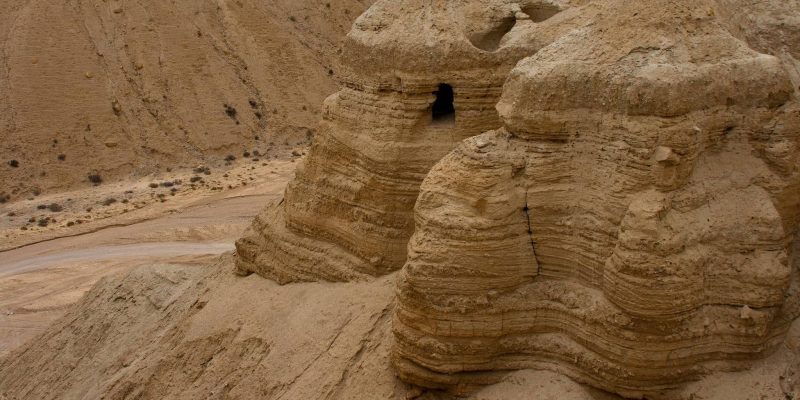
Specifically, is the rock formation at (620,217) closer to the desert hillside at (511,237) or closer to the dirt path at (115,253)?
the desert hillside at (511,237)

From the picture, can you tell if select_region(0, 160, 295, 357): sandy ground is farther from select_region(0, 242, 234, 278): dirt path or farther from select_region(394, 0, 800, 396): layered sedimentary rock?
select_region(394, 0, 800, 396): layered sedimentary rock

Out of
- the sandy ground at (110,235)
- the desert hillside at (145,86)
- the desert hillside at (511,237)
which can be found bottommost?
the sandy ground at (110,235)

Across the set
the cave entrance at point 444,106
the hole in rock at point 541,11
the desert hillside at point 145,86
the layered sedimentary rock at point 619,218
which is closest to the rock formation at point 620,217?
the layered sedimentary rock at point 619,218

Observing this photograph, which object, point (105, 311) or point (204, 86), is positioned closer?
point (105, 311)

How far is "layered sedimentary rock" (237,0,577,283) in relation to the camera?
13.0m

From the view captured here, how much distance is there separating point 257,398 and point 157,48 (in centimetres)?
3655

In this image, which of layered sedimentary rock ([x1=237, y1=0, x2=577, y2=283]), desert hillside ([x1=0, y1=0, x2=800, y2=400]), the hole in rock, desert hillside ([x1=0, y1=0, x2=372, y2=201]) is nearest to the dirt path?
desert hillside ([x1=0, y1=0, x2=372, y2=201])

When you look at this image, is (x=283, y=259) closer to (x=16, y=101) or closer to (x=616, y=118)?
(x=616, y=118)

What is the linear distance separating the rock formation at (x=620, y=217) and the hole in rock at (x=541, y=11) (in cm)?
165

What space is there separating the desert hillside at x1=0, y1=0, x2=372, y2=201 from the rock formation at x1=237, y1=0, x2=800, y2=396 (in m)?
33.3

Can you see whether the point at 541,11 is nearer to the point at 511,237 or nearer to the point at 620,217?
the point at 511,237

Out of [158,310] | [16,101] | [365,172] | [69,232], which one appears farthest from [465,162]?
[16,101]

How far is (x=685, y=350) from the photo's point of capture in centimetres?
1004

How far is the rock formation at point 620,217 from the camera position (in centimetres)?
988
